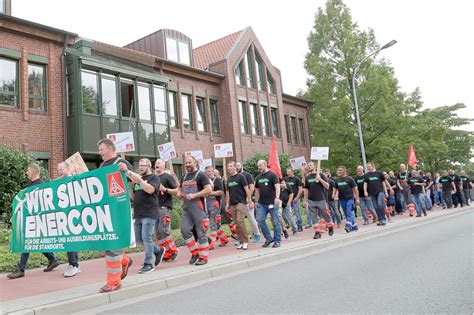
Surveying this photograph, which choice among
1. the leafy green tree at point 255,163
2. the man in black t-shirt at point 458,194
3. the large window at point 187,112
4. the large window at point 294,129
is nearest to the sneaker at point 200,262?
the leafy green tree at point 255,163

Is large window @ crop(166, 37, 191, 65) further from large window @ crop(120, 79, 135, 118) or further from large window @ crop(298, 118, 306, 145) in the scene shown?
large window @ crop(298, 118, 306, 145)

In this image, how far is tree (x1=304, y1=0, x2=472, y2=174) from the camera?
78.6ft

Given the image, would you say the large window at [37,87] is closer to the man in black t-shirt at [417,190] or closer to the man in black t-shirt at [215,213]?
the man in black t-shirt at [215,213]

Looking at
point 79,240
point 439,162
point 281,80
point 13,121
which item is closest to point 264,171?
point 79,240

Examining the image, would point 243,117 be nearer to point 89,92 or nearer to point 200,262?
point 89,92

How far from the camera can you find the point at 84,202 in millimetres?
5699

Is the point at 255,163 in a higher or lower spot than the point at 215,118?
lower

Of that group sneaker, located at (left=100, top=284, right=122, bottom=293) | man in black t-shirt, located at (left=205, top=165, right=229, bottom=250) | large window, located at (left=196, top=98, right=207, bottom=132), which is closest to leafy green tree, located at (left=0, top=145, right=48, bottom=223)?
man in black t-shirt, located at (left=205, top=165, right=229, bottom=250)

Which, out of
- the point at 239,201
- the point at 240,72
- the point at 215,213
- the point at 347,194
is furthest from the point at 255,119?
the point at 239,201

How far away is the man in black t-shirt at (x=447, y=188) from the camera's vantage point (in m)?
19.6

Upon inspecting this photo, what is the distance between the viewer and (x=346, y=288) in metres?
5.38

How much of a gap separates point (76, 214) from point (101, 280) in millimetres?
1236

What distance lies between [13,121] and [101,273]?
10.2m

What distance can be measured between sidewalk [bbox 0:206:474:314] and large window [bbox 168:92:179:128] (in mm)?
12953
